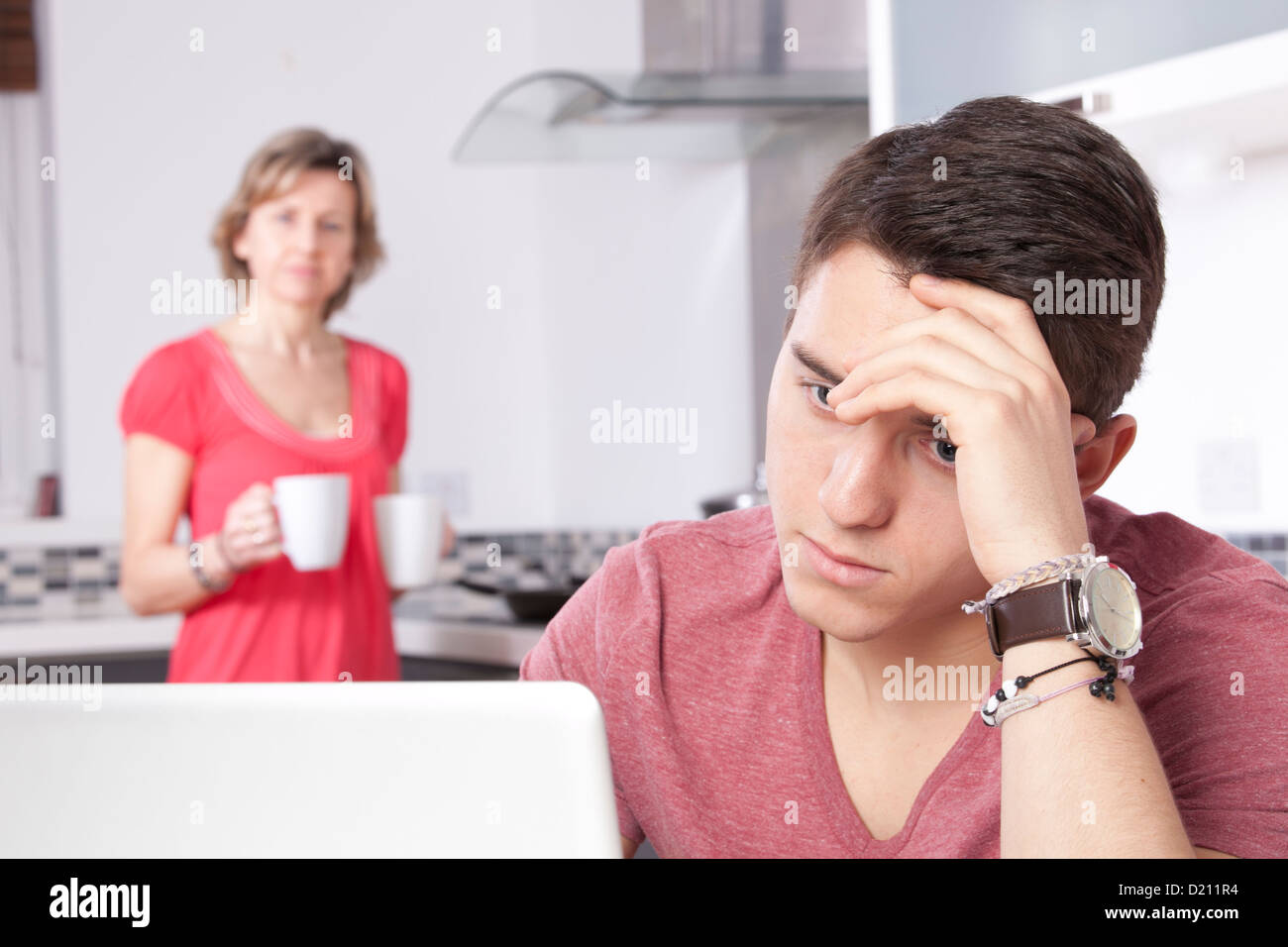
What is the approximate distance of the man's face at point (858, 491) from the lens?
81 centimetres

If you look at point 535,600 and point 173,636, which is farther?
point 173,636

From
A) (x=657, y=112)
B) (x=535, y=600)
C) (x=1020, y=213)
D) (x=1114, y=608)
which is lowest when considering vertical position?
(x=535, y=600)

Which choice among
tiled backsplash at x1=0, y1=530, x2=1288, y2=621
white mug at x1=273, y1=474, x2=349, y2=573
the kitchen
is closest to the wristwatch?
white mug at x1=273, y1=474, x2=349, y2=573

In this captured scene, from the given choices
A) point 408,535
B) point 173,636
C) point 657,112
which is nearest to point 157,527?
point 408,535

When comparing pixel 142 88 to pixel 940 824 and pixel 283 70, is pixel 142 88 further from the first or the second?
pixel 940 824

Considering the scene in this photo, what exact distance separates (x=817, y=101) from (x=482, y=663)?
1.36m

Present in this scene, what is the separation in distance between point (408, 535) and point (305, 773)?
1.32 metres

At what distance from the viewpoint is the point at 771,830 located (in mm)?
894

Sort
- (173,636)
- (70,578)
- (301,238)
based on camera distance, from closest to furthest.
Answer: (301,238), (173,636), (70,578)

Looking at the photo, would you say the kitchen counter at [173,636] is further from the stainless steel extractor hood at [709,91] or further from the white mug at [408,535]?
the stainless steel extractor hood at [709,91]

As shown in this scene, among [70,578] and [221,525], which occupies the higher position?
[221,525]

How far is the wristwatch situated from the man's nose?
0.10m

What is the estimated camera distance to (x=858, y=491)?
0.79 metres

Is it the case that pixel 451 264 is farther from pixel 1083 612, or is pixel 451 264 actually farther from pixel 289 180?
pixel 1083 612
